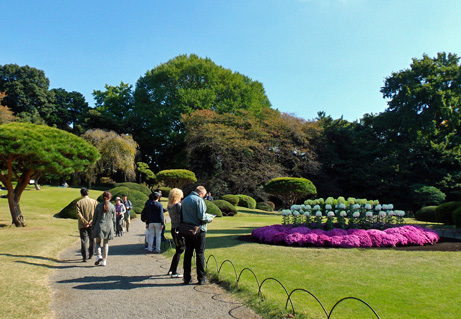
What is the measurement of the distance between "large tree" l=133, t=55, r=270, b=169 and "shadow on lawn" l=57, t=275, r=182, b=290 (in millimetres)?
32772

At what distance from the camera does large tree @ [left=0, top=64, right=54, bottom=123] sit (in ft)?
148

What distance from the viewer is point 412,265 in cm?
742

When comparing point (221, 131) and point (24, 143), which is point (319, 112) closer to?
point (221, 131)

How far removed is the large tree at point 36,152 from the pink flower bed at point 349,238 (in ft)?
25.8

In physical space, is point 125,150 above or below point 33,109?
below

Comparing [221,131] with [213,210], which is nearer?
[213,210]

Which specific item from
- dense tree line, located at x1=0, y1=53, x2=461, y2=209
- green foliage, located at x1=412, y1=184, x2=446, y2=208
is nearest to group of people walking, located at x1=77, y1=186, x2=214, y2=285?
dense tree line, located at x1=0, y1=53, x2=461, y2=209

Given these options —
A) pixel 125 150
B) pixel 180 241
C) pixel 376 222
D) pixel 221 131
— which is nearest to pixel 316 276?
pixel 180 241

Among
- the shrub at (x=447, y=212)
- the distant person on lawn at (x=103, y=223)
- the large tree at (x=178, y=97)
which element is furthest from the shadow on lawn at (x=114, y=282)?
the large tree at (x=178, y=97)

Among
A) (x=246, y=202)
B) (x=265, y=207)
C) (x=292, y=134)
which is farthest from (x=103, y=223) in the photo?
(x=292, y=134)

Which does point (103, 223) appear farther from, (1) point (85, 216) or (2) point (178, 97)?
(2) point (178, 97)

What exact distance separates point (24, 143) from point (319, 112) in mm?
38934

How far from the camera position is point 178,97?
39562 millimetres

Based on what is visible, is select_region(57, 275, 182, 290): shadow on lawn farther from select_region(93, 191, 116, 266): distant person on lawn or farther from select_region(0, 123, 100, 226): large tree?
select_region(0, 123, 100, 226): large tree
